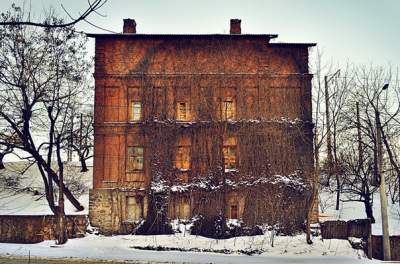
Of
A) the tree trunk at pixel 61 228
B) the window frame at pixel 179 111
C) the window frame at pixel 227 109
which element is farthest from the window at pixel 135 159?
the window frame at pixel 227 109

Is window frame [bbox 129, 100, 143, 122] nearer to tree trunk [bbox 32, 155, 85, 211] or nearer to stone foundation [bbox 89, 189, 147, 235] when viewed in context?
stone foundation [bbox 89, 189, 147, 235]

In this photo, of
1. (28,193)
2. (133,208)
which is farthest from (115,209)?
(28,193)

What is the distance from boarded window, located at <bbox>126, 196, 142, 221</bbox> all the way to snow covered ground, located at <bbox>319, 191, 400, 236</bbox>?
1094 centimetres

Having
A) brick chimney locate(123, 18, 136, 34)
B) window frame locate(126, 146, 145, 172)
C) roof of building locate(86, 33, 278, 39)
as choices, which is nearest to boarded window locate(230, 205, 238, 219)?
window frame locate(126, 146, 145, 172)

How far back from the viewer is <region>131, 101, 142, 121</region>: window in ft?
87.9

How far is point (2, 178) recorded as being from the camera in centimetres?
3247

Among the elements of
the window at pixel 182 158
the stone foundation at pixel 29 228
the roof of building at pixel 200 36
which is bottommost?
the stone foundation at pixel 29 228

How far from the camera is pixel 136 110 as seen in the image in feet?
88.3

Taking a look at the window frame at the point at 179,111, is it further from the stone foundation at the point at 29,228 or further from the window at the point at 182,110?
the stone foundation at the point at 29,228

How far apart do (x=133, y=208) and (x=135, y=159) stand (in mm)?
2979

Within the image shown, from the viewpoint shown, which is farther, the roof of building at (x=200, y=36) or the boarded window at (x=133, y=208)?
the roof of building at (x=200, y=36)

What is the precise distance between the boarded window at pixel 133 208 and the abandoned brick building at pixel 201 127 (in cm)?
7

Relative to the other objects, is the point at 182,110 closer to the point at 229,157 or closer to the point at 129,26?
the point at 229,157

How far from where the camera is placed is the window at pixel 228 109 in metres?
26.6
